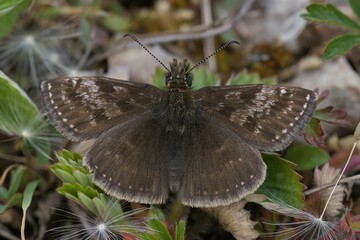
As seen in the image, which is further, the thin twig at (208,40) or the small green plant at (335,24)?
the thin twig at (208,40)

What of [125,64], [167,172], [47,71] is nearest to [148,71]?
[125,64]

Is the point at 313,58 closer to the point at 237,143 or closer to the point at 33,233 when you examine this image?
the point at 237,143

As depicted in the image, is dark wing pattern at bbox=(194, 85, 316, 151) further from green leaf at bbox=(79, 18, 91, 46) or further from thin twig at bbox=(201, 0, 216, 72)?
green leaf at bbox=(79, 18, 91, 46)

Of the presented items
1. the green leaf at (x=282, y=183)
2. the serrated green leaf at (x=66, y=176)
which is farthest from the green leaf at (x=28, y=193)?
the green leaf at (x=282, y=183)

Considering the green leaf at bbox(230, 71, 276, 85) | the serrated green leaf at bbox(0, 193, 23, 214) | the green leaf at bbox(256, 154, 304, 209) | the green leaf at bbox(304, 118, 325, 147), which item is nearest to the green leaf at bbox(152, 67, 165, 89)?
the green leaf at bbox(230, 71, 276, 85)

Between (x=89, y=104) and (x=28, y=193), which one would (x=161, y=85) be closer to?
(x=89, y=104)

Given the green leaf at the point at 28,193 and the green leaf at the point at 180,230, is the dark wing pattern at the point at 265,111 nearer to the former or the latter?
the green leaf at the point at 180,230
